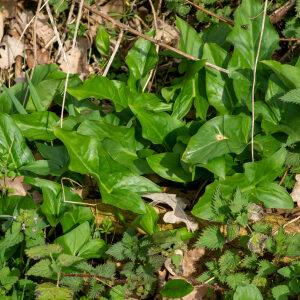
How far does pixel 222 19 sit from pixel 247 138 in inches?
32.1

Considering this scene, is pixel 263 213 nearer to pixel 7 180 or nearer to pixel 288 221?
pixel 288 221

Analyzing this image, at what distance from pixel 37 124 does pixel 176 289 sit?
112 centimetres

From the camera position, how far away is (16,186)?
109 inches

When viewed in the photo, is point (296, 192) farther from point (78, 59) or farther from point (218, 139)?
point (78, 59)

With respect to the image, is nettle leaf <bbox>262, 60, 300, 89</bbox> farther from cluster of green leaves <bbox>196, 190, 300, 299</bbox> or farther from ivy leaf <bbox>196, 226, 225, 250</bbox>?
ivy leaf <bbox>196, 226, 225, 250</bbox>

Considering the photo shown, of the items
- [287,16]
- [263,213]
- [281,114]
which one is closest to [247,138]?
[281,114]

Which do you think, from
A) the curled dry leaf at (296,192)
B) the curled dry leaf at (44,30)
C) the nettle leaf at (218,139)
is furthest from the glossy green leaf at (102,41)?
the curled dry leaf at (296,192)

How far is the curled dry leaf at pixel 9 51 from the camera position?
3.44 m

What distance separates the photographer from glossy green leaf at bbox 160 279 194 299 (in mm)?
2236

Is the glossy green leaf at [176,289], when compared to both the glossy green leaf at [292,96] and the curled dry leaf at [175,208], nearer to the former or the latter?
the curled dry leaf at [175,208]

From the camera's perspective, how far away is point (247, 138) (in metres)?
2.54

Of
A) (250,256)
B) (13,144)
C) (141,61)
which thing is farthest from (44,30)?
(250,256)

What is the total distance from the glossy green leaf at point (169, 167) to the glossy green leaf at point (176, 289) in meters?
0.50

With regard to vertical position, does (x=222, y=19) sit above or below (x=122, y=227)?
above
